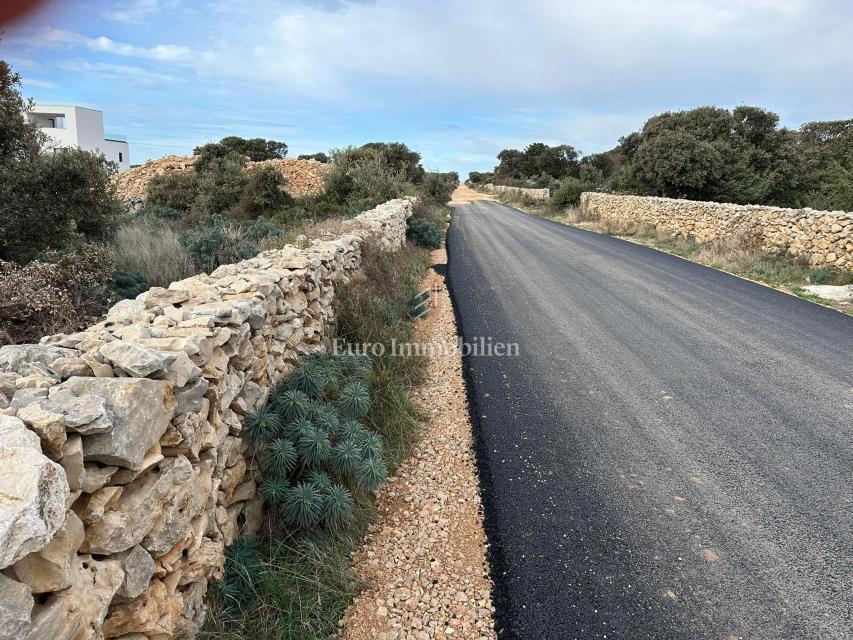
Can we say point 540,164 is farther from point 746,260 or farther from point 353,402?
point 353,402

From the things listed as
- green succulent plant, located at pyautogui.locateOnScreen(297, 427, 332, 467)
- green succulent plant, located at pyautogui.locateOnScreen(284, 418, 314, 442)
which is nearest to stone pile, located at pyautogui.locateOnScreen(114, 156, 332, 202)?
green succulent plant, located at pyautogui.locateOnScreen(284, 418, 314, 442)

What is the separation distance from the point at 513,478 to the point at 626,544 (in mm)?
987

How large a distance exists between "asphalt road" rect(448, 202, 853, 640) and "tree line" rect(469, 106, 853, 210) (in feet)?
57.9

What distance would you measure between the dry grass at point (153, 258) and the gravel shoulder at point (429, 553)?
4.39 meters

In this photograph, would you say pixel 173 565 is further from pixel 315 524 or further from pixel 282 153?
pixel 282 153

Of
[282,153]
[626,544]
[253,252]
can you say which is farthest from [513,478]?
[282,153]

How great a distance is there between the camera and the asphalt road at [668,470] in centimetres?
289

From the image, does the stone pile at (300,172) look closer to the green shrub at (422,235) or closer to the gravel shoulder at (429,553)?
the green shrub at (422,235)

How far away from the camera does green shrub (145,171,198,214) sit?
1916 cm

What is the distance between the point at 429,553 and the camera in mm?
3348

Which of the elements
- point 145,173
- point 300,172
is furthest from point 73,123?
point 300,172

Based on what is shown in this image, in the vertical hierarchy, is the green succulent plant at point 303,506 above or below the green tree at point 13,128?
below

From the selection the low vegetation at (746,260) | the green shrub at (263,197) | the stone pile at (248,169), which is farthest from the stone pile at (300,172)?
the low vegetation at (746,260)

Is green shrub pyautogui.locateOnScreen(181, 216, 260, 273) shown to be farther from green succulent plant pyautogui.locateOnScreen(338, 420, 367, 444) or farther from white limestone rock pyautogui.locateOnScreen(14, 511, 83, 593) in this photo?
white limestone rock pyautogui.locateOnScreen(14, 511, 83, 593)
